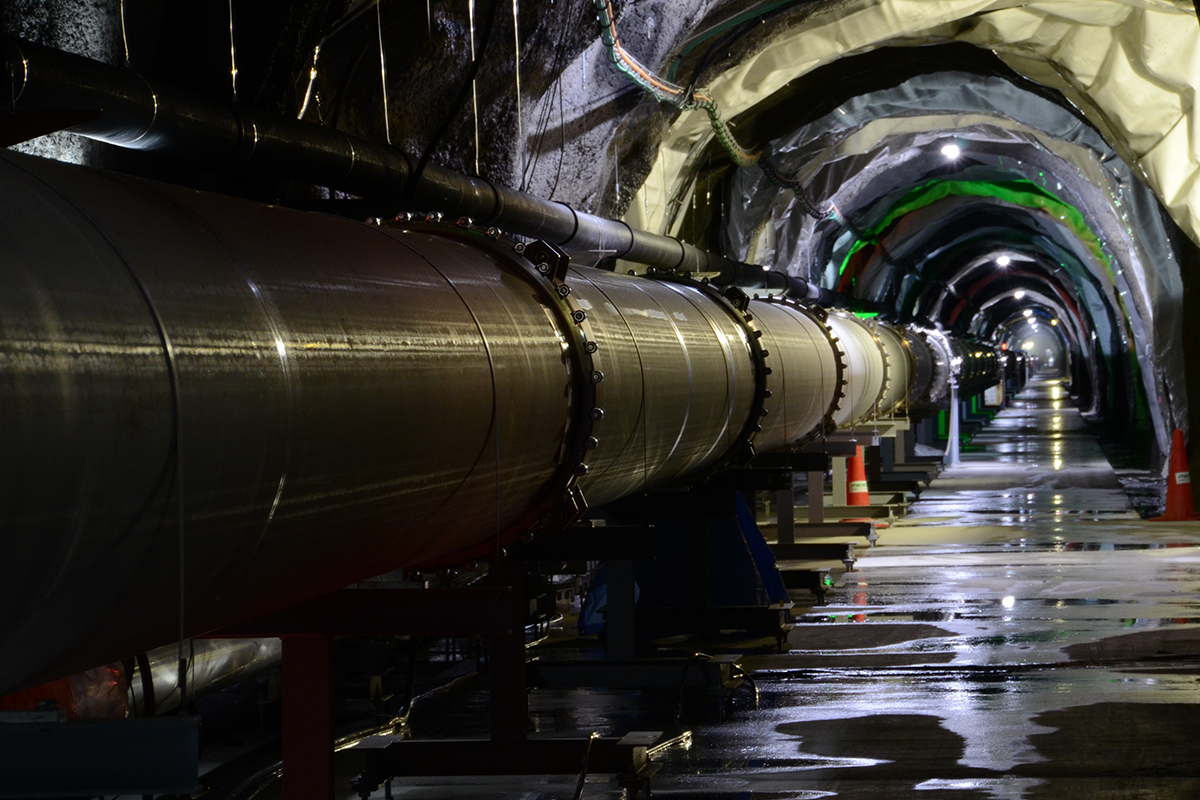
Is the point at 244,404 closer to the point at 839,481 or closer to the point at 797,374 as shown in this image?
the point at 797,374

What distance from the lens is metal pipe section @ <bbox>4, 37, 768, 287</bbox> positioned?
4.36 metres

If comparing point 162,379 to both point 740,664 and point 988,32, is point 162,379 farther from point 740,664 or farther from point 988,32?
point 988,32

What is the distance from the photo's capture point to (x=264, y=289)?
8.50 ft

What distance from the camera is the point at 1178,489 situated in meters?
14.3

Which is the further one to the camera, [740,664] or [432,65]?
[432,65]

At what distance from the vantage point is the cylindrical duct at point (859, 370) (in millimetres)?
12570

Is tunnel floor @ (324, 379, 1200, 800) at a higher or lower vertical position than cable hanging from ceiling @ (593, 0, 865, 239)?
lower

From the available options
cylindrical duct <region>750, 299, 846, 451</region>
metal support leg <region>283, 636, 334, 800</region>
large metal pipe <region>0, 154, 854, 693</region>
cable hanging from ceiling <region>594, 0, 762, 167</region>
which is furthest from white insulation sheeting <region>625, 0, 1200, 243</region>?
metal support leg <region>283, 636, 334, 800</region>

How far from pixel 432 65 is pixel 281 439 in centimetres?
723

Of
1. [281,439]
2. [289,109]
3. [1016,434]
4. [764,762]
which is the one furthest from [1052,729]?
[1016,434]

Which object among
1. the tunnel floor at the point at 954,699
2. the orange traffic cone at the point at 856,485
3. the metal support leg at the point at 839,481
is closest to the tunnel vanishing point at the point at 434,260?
the metal support leg at the point at 839,481

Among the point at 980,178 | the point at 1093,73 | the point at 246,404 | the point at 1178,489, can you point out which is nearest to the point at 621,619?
the point at 246,404

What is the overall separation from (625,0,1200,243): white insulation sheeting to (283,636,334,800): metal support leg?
968 cm

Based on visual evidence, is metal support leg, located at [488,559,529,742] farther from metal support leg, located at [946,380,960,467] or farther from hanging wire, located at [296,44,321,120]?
metal support leg, located at [946,380,960,467]
